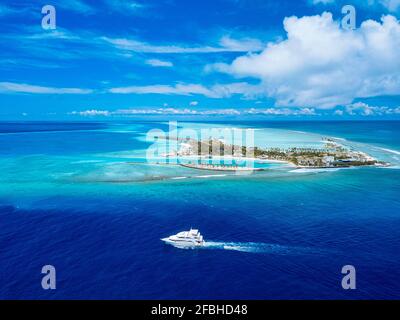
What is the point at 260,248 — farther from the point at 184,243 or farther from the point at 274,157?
the point at 274,157

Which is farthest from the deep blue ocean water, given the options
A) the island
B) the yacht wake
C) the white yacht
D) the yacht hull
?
the island

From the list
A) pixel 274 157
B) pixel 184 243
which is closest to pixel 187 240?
pixel 184 243

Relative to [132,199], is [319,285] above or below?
below

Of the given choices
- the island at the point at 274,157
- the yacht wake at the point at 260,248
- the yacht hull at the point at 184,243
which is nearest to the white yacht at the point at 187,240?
the yacht hull at the point at 184,243

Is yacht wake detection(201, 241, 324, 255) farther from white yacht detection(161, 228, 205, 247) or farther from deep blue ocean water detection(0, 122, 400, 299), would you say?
white yacht detection(161, 228, 205, 247)

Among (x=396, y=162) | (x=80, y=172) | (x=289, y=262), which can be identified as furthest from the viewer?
(x=396, y=162)

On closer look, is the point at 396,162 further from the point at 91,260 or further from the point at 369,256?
the point at 91,260
